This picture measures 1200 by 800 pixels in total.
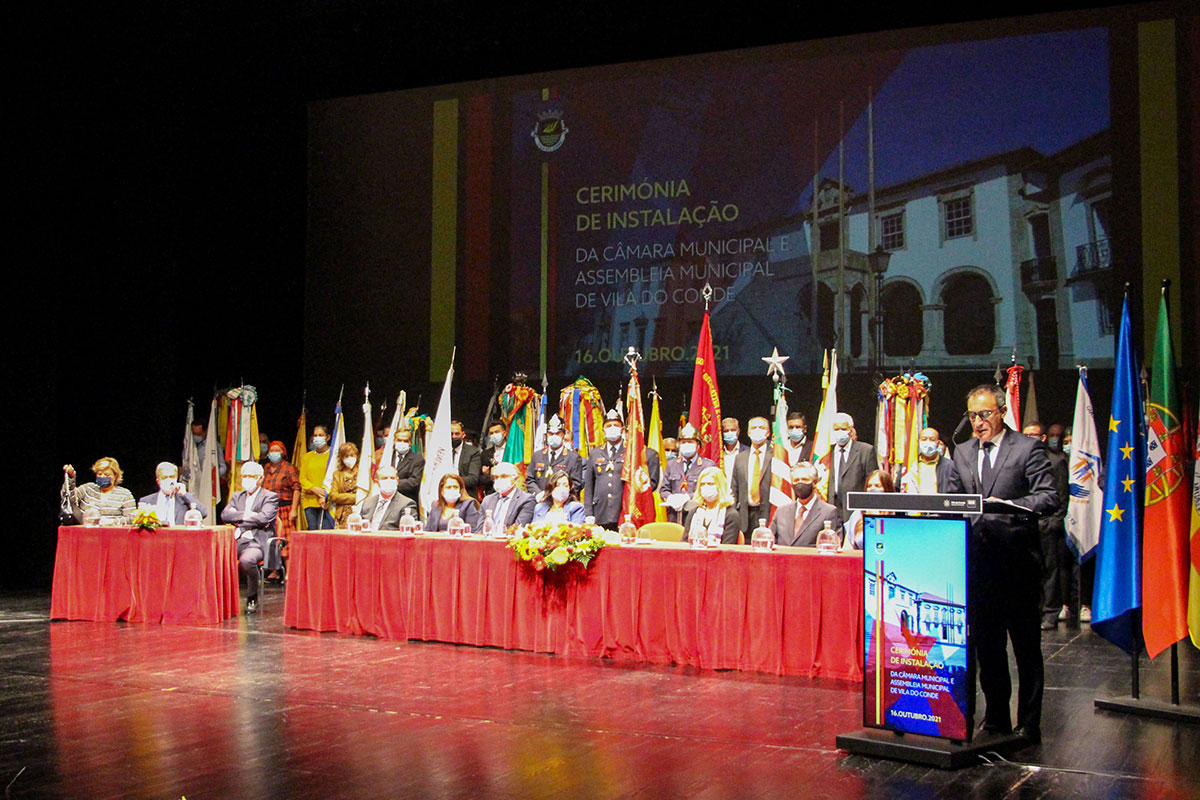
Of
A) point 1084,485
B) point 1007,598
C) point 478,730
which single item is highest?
point 1084,485

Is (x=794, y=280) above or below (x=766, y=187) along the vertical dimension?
below

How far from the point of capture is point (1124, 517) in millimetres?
5820

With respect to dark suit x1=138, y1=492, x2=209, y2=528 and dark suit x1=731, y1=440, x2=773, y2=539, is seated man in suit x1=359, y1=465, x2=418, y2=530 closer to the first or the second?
dark suit x1=138, y1=492, x2=209, y2=528

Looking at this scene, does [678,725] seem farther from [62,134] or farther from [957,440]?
[62,134]

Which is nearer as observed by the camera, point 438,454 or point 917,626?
point 917,626

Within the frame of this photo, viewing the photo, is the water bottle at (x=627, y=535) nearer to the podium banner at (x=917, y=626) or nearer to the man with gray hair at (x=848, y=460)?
the man with gray hair at (x=848, y=460)

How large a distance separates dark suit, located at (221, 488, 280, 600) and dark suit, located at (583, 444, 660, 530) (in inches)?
105

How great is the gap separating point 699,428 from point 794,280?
2138 millimetres

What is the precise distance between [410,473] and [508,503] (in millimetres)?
3218

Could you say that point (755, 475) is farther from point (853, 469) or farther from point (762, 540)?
point (762, 540)

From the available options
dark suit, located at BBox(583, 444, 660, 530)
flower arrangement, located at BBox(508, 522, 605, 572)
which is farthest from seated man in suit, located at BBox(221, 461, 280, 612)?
flower arrangement, located at BBox(508, 522, 605, 572)

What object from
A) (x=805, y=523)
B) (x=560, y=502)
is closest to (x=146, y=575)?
(x=560, y=502)

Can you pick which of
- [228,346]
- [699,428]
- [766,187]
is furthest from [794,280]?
[228,346]

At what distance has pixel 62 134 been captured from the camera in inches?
468
